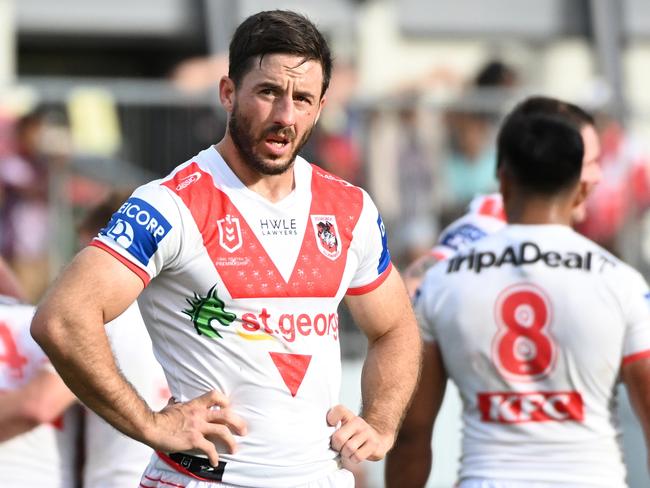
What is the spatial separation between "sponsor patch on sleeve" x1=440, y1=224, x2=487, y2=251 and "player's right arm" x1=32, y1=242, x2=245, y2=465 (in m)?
2.17

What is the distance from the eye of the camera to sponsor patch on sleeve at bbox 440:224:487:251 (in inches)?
237

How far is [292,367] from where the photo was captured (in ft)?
13.9

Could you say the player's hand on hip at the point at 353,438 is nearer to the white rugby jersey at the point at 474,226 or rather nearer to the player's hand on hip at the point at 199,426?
the player's hand on hip at the point at 199,426

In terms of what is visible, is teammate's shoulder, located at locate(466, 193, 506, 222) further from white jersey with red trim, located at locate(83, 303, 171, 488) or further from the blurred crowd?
the blurred crowd

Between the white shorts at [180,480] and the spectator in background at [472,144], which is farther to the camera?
the spectator in background at [472,144]

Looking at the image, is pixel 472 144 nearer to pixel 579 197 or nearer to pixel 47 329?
pixel 579 197

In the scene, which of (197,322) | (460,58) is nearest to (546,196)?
(197,322)

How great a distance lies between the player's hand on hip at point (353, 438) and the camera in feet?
14.2

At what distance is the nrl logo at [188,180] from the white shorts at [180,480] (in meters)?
0.84

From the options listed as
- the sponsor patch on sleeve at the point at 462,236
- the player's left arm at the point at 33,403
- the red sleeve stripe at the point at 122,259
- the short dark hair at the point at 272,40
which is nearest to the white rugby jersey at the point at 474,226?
the sponsor patch on sleeve at the point at 462,236

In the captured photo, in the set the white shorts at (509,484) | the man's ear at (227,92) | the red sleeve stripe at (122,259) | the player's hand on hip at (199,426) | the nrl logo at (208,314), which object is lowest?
the white shorts at (509,484)

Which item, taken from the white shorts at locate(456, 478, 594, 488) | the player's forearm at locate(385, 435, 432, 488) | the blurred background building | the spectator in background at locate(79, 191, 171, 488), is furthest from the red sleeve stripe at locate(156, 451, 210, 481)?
the blurred background building

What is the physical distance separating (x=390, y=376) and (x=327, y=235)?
56cm

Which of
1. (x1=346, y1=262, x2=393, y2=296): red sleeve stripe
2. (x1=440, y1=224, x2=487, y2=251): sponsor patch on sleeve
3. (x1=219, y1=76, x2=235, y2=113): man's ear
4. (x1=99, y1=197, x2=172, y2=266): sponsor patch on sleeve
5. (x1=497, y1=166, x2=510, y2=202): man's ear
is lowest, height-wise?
(x1=440, y1=224, x2=487, y2=251): sponsor patch on sleeve
